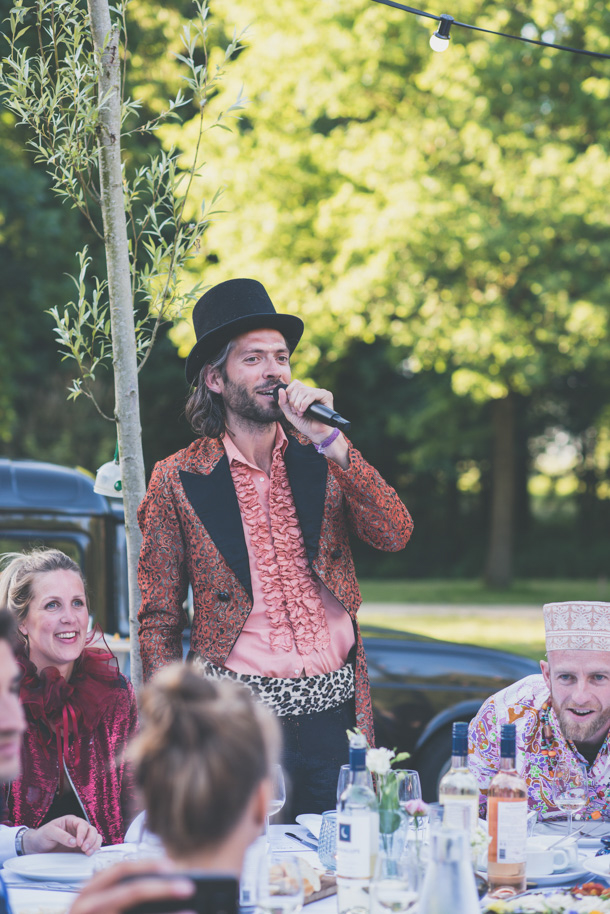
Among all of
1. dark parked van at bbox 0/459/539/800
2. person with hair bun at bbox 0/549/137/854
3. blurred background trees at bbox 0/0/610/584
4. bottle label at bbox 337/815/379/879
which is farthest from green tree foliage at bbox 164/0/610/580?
bottle label at bbox 337/815/379/879

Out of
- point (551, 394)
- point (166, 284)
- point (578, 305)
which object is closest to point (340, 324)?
point (578, 305)

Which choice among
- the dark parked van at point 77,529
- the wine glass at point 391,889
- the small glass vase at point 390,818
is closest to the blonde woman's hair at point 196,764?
the wine glass at point 391,889

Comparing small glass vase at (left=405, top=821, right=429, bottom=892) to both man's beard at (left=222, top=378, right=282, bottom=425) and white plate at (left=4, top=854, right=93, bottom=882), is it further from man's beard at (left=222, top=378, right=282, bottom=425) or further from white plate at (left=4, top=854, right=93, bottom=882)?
man's beard at (left=222, top=378, right=282, bottom=425)

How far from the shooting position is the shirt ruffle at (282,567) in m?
3.10

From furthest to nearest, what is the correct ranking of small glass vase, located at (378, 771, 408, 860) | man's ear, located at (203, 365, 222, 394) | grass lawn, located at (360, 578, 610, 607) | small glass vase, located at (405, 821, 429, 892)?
1. grass lawn, located at (360, 578, 610, 607)
2. man's ear, located at (203, 365, 222, 394)
3. small glass vase, located at (378, 771, 408, 860)
4. small glass vase, located at (405, 821, 429, 892)

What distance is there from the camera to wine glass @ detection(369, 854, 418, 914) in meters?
1.97

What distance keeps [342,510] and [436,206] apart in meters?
11.8

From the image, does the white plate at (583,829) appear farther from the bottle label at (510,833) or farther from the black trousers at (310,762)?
the black trousers at (310,762)

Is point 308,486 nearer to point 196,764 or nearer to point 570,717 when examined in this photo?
point 570,717

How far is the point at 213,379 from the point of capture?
341 cm

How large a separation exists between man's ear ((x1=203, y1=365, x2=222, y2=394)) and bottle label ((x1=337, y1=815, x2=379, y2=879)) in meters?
1.66

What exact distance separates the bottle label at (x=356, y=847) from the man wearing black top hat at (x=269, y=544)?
0.94 m

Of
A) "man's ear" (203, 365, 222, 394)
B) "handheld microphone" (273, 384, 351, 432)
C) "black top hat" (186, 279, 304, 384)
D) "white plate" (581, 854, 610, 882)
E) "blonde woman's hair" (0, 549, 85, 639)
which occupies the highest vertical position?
"black top hat" (186, 279, 304, 384)

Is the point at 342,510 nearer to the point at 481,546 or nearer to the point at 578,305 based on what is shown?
the point at 578,305
